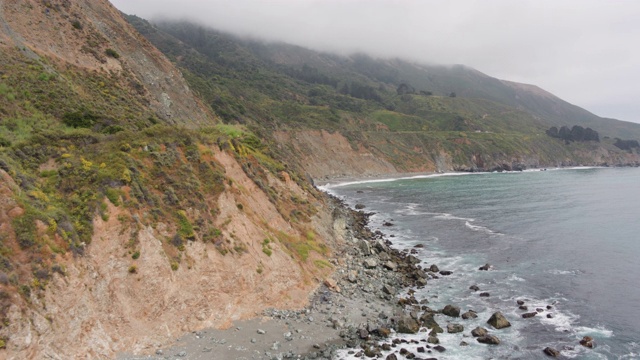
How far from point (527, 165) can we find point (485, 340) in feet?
622

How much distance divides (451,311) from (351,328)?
349 inches

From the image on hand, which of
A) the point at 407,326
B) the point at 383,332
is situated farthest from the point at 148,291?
the point at 407,326

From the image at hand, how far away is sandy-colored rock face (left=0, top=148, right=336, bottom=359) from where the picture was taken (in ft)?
56.8

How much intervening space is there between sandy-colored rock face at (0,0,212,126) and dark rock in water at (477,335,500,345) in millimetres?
48021

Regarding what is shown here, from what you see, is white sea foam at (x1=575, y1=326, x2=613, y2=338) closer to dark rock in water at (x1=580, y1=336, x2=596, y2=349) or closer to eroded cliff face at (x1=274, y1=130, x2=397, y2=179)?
dark rock in water at (x1=580, y1=336, x2=596, y2=349)

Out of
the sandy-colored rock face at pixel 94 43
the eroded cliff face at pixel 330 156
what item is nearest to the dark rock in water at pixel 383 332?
the sandy-colored rock face at pixel 94 43

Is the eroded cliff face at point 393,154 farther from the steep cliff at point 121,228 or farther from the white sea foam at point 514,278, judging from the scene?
the white sea foam at point 514,278

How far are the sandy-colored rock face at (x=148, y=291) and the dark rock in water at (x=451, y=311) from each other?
32.6ft

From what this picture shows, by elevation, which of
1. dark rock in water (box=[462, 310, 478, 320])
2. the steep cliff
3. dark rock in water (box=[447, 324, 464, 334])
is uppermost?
the steep cliff

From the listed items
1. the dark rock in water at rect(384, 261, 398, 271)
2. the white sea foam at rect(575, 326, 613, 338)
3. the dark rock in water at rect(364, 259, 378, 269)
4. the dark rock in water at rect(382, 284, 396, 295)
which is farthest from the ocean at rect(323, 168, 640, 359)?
the dark rock in water at rect(364, 259, 378, 269)

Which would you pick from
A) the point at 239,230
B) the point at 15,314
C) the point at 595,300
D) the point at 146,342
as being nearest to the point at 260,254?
the point at 239,230

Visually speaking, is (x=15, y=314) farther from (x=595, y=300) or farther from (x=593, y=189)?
(x=593, y=189)

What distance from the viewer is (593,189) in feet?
342

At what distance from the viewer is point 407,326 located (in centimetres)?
2647
